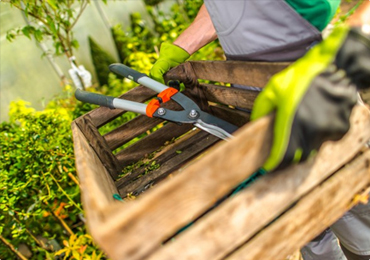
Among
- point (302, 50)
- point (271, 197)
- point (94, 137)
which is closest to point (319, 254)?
point (271, 197)

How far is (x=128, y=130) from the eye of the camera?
5.52 feet

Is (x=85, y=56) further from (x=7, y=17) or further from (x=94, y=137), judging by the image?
(x=94, y=137)

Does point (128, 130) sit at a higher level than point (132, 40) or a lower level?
lower

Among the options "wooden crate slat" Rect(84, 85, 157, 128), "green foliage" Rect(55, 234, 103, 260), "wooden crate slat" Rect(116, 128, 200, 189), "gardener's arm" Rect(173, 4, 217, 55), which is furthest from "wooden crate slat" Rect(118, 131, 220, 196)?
"green foliage" Rect(55, 234, 103, 260)

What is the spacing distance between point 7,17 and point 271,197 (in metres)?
3.65

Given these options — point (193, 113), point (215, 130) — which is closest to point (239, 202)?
point (215, 130)

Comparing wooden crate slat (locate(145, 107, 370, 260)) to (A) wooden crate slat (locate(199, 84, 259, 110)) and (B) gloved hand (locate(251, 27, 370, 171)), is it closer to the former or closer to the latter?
(B) gloved hand (locate(251, 27, 370, 171))

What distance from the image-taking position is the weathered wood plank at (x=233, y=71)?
1010 millimetres

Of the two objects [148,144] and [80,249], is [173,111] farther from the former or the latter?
[80,249]

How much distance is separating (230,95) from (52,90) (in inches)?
119

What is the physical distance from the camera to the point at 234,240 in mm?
733

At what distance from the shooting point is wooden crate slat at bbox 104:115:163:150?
1.64 meters

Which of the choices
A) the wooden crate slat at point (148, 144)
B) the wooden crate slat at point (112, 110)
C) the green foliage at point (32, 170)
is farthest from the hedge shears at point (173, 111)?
the green foliage at point (32, 170)

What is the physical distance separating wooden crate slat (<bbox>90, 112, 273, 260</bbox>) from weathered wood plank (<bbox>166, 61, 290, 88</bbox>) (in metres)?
0.35
